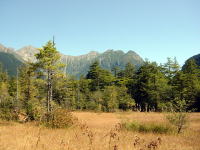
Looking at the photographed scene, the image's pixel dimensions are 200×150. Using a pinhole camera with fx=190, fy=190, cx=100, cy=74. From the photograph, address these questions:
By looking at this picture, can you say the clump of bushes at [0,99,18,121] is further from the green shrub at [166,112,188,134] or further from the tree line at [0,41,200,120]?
the green shrub at [166,112,188,134]

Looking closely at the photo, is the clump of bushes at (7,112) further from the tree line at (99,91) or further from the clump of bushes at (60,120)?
the clump of bushes at (60,120)

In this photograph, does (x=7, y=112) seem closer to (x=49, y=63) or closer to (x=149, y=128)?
(x=49, y=63)

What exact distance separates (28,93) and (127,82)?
105 ft

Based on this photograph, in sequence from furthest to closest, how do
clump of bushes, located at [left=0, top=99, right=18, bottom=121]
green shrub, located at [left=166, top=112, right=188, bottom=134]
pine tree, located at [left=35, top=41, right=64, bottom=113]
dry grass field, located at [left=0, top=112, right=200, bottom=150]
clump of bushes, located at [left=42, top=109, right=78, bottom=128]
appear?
pine tree, located at [left=35, top=41, right=64, bottom=113]
clump of bushes, located at [left=0, top=99, right=18, bottom=121]
green shrub, located at [left=166, top=112, right=188, bottom=134]
clump of bushes, located at [left=42, top=109, right=78, bottom=128]
dry grass field, located at [left=0, top=112, right=200, bottom=150]

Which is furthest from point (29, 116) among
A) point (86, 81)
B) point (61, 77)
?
point (86, 81)

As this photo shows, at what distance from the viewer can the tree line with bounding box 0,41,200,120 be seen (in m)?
16.7

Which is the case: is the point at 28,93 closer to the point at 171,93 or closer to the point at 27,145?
the point at 27,145

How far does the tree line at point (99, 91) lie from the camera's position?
16719 mm

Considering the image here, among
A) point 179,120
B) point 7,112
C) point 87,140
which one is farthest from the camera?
point 7,112

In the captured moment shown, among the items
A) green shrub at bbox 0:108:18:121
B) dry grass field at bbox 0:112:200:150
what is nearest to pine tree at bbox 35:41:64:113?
green shrub at bbox 0:108:18:121

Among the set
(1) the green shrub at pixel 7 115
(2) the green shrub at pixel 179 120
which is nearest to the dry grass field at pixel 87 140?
(2) the green shrub at pixel 179 120

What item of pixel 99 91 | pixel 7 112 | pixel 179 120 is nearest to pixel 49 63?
pixel 7 112

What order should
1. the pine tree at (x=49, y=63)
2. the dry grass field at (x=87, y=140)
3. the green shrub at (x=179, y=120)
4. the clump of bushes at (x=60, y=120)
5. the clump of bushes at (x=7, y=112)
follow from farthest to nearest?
the pine tree at (x=49, y=63) → the clump of bushes at (x=7, y=112) → the green shrub at (x=179, y=120) → the clump of bushes at (x=60, y=120) → the dry grass field at (x=87, y=140)

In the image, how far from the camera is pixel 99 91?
45062 millimetres
